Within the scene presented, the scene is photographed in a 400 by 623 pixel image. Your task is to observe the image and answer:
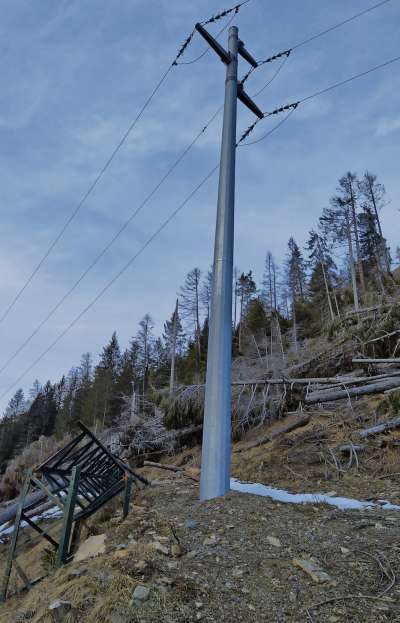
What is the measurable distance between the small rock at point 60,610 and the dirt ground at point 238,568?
0.05 metres

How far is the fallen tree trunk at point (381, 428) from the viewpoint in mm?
6758

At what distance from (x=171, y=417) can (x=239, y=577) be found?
35.2 feet

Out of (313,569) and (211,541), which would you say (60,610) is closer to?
(211,541)

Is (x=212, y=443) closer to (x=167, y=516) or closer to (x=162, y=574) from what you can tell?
(x=167, y=516)

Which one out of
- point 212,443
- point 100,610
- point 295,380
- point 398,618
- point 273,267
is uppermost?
point 273,267

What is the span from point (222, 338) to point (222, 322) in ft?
0.79

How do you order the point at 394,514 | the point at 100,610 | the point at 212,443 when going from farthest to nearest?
1. the point at 212,443
2. the point at 394,514
3. the point at 100,610

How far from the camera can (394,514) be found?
395 cm

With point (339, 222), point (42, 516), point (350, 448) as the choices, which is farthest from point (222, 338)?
point (339, 222)

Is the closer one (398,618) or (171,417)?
(398,618)

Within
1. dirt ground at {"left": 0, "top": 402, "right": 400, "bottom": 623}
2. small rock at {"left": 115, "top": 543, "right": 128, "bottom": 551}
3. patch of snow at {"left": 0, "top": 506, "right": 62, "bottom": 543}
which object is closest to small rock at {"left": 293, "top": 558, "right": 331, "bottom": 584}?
dirt ground at {"left": 0, "top": 402, "right": 400, "bottom": 623}

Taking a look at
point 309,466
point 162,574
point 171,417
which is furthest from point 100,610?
point 171,417

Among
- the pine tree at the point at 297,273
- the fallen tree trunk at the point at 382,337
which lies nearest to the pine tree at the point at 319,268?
the pine tree at the point at 297,273

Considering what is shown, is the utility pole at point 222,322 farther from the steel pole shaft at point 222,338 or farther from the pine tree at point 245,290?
the pine tree at point 245,290
